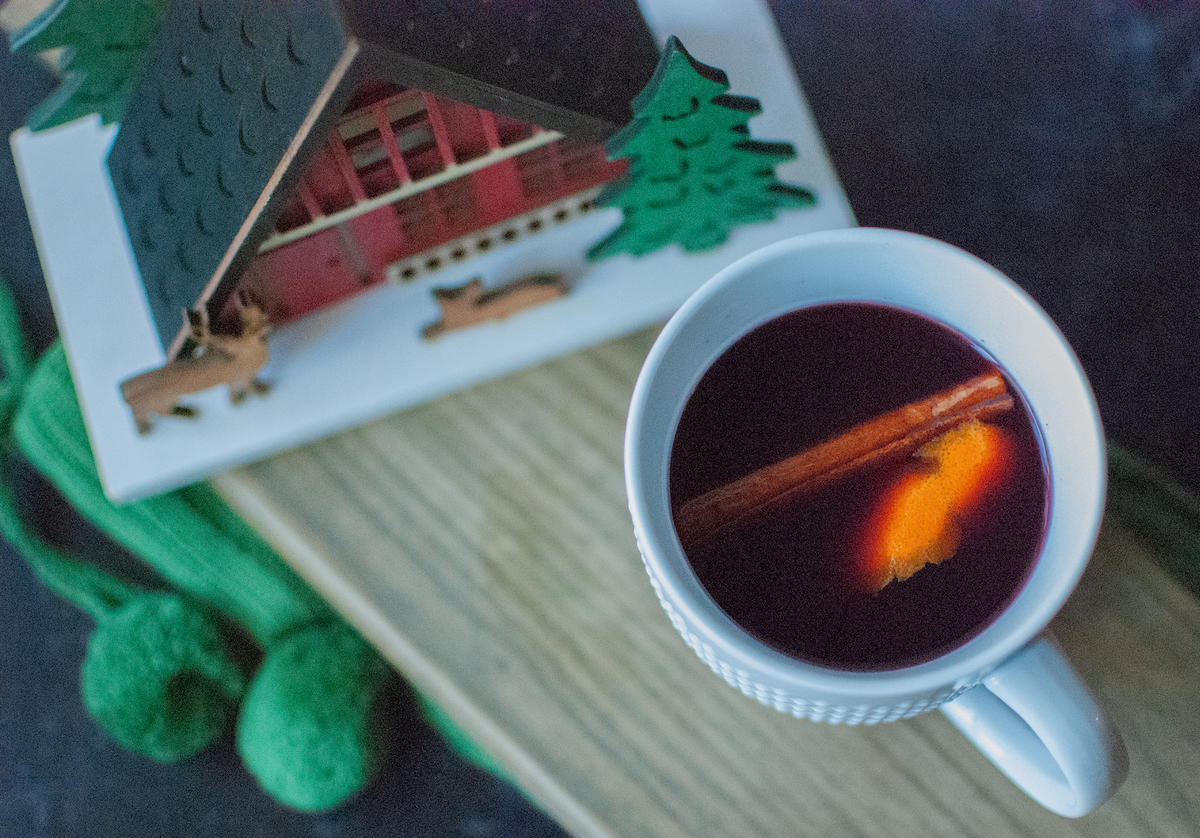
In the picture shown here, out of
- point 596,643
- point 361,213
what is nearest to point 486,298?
point 361,213

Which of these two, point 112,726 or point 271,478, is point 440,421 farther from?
point 112,726

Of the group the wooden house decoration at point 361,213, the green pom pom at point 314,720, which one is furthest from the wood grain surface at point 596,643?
the green pom pom at point 314,720

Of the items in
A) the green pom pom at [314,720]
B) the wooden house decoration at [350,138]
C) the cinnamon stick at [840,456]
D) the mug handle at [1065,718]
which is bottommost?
the green pom pom at [314,720]

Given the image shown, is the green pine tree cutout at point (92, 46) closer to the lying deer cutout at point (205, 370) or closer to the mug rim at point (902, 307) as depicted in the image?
the lying deer cutout at point (205, 370)

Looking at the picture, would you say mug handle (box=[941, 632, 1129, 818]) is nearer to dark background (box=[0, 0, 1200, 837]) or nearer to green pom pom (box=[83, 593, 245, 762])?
dark background (box=[0, 0, 1200, 837])

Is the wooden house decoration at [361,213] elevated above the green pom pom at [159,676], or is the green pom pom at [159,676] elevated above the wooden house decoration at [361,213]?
the wooden house decoration at [361,213]

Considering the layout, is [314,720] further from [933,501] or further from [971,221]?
[971,221]

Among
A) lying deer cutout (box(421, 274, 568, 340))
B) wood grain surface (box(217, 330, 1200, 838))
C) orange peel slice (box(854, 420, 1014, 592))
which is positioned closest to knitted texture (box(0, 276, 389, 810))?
wood grain surface (box(217, 330, 1200, 838))
